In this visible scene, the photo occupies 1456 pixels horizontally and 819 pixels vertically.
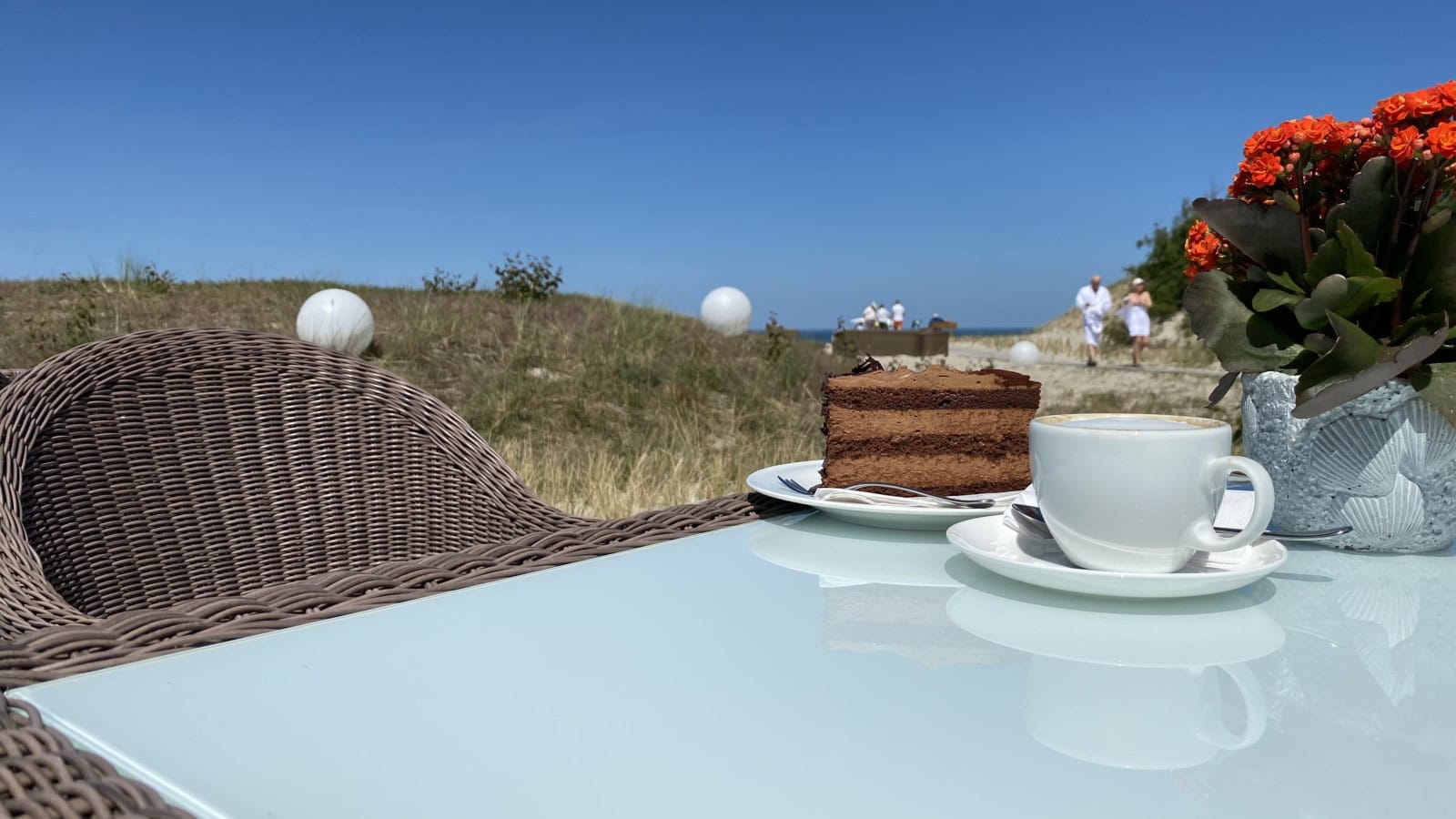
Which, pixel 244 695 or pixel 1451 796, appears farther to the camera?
pixel 244 695

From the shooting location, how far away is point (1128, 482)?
84 cm

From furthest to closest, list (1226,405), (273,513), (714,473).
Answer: (1226,405), (714,473), (273,513)

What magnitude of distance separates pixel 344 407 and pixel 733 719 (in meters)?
1.33

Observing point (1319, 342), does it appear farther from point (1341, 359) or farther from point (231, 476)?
point (231, 476)

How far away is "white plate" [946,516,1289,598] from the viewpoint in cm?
82

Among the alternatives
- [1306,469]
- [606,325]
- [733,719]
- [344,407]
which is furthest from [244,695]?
[606,325]

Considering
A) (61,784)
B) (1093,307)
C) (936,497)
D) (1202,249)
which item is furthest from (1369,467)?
Answer: (1093,307)

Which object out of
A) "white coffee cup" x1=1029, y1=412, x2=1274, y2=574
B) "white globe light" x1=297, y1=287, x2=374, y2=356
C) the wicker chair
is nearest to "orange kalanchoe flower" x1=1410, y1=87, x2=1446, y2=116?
"white coffee cup" x1=1029, y1=412, x2=1274, y2=574

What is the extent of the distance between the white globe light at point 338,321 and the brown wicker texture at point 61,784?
7424 millimetres

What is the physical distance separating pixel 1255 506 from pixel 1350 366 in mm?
255

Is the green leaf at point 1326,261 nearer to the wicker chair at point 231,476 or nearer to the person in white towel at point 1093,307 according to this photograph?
the wicker chair at point 231,476

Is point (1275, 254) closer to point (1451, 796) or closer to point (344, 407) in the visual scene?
point (1451, 796)

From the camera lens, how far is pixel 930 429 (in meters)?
1.33

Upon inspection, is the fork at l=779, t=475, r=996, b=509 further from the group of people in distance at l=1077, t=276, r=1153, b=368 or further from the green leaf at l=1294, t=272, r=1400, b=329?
the group of people in distance at l=1077, t=276, r=1153, b=368
